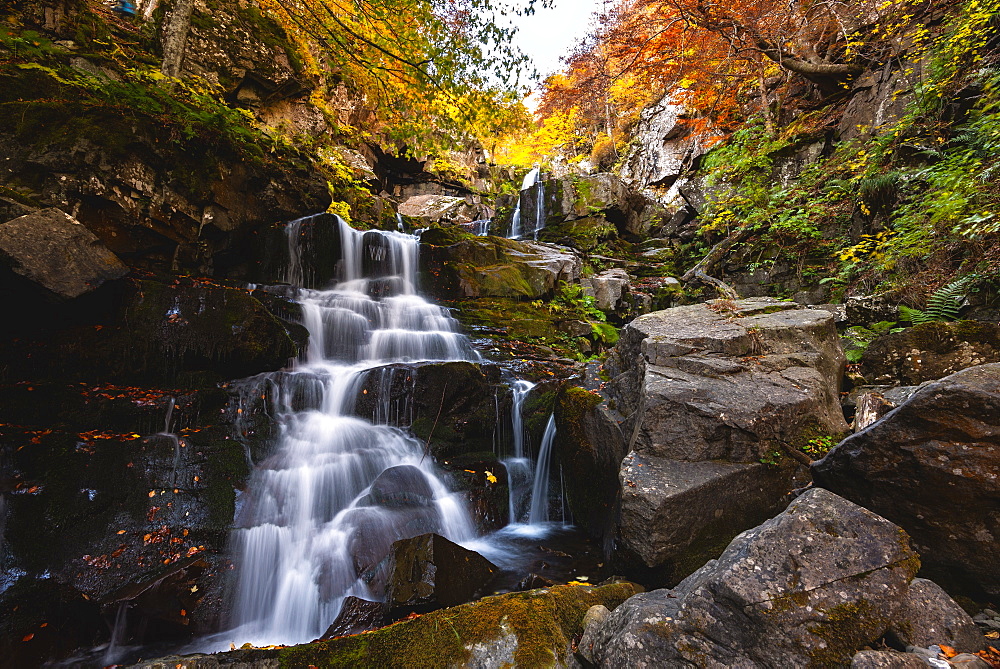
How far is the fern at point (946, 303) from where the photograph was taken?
4906 millimetres

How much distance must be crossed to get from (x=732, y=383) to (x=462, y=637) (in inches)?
137

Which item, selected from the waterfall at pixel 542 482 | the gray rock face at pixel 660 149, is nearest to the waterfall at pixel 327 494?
the waterfall at pixel 542 482

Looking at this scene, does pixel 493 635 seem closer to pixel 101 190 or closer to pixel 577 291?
pixel 101 190

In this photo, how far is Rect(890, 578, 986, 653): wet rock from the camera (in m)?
1.81

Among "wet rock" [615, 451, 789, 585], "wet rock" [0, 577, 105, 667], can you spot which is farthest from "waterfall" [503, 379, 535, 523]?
"wet rock" [0, 577, 105, 667]

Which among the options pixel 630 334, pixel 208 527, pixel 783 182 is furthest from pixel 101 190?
pixel 783 182

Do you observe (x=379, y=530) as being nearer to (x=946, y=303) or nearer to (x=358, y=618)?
(x=358, y=618)

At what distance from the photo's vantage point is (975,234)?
514cm

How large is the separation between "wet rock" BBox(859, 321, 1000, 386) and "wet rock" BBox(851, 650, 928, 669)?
Result: 144 inches

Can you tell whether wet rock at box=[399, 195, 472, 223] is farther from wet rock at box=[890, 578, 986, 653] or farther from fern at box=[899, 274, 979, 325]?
wet rock at box=[890, 578, 986, 653]

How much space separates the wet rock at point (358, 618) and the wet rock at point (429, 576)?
0.31 ft

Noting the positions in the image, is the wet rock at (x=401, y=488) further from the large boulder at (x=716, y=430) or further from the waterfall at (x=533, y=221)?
the waterfall at (x=533, y=221)

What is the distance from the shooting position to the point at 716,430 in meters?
3.79

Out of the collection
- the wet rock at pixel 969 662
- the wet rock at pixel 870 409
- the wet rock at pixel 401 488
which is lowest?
the wet rock at pixel 969 662
